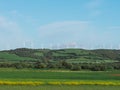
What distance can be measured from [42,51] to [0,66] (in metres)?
63.8

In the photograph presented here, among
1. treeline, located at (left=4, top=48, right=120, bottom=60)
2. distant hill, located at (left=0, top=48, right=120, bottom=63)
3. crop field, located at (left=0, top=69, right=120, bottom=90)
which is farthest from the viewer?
treeline, located at (left=4, top=48, right=120, bottom=60)

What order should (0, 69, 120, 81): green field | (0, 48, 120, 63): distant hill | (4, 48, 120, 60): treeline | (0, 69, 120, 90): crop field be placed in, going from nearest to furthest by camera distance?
(0, 69, 120, 90): crop field < (0, 69, 120, 81): green field < (0, 48, 120, 63): distant hill < (4, 48, 120, 60): treeline

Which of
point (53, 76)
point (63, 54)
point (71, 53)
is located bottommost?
point (53, 76)

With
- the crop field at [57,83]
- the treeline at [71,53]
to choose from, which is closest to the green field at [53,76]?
the crop field at [57,83]

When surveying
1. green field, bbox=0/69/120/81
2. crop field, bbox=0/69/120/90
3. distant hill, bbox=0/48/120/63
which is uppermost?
distant hill, bbox=0/48/120/63

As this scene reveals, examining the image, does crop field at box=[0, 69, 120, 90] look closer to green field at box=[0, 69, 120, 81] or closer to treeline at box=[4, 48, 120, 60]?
green field at box=[0, 69, 120, 81]

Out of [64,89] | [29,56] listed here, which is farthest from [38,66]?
[64,89]

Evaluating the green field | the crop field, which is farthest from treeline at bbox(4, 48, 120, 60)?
the crop field

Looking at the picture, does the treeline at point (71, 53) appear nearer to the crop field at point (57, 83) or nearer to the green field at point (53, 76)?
the green field at point (53, 76)

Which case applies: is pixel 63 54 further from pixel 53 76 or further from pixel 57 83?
pixel 57 83

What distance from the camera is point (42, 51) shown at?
7156 inches

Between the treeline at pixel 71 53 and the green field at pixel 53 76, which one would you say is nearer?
the green field at pixel 53 76

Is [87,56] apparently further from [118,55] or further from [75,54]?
[118,55]

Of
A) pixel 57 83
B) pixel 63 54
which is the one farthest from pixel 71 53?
pixel 57 83
